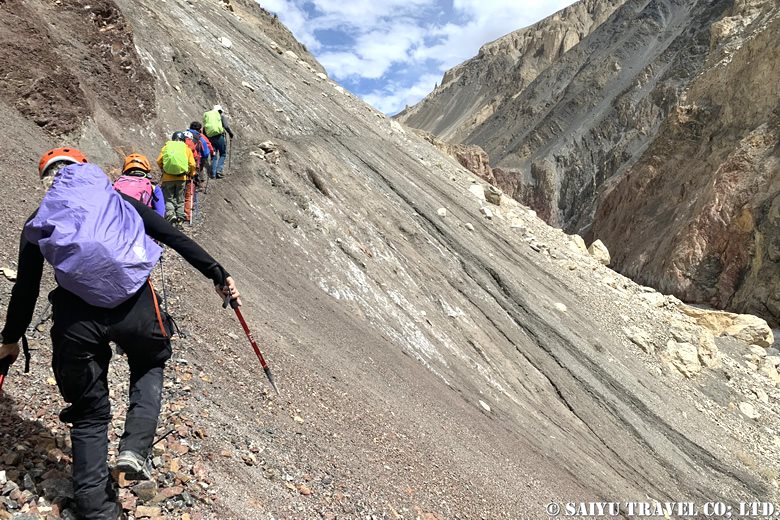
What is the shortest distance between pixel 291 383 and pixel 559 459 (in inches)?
214

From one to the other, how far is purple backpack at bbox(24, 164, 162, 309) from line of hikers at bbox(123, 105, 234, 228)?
215cm

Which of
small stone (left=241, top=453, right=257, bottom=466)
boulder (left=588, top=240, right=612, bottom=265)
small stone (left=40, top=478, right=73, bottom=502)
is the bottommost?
small stone (left=40, top=478, right=73, bottom=502)

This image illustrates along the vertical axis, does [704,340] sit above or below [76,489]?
above

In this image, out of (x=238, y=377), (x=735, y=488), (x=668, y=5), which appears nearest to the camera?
(x=238, y=377)

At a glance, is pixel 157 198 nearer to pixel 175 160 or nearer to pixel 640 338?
pixel 175 160

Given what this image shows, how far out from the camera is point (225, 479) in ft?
11.7

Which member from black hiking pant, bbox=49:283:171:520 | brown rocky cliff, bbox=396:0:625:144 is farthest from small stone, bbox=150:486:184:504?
brown rocky cliff, bbox=396:0:625:144

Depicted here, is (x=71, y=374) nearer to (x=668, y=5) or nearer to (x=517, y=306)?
(x=517, y=306)

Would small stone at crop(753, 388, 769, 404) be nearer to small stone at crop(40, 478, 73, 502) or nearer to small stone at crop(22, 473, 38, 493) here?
small stone at crop(40, 478, 73, 502)

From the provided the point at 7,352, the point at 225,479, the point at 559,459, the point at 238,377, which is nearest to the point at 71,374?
the point at 7,352

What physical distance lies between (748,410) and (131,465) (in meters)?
18.1

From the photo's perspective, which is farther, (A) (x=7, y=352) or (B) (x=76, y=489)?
(A) (x=7, y=352)

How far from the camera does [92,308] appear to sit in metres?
2.75

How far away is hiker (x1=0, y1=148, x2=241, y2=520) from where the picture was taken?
267cm
